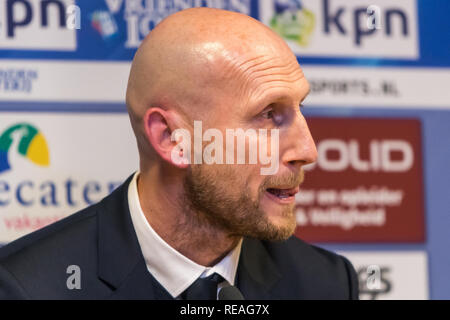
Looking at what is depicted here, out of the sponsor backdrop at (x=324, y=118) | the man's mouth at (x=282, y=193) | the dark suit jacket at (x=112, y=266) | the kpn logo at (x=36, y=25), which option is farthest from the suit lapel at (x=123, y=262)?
the kpn logo at (x=36, y=25)

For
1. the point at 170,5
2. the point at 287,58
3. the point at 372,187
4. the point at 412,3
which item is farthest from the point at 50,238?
the point at 412,3

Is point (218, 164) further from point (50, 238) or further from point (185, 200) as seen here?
point (50, 238)

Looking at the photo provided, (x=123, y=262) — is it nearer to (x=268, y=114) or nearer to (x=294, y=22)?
(x=268, y=114)

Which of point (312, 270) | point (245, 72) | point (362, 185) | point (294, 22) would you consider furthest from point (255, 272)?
point (294, 22)

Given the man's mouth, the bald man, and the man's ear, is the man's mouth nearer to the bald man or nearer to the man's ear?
the bald man

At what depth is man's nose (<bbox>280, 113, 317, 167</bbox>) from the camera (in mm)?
1195

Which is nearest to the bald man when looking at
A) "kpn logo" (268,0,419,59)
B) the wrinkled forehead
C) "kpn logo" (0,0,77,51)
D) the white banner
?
the wrinkled forehead

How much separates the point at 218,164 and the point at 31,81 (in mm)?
565

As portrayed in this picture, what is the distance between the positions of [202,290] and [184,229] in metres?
0.11

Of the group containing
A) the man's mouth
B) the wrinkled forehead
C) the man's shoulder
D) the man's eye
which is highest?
the wrinkled forehead

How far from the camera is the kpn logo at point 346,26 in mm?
1733

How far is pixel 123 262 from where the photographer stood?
1.22 meters

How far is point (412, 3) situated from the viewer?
180cm
